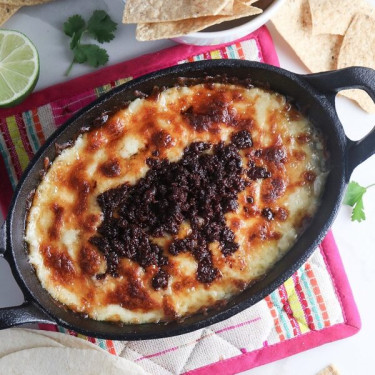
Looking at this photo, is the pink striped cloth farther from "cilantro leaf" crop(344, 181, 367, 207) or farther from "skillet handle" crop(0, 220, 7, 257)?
"skillet handle" crop(0, 220, 7, 257)

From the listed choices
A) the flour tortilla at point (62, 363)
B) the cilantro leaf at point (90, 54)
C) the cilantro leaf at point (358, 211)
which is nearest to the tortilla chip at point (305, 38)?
the cilantro leaf at point (358, 211)

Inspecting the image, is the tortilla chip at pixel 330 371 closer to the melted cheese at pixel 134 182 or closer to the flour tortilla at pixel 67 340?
Answer: the melted cheese at pixel 134 182

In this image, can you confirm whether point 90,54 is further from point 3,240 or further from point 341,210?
point 341,210

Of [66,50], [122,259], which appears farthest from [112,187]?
[66,50]

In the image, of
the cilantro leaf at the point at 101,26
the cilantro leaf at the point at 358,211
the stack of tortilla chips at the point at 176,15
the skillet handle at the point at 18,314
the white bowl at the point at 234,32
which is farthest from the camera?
the cilantro leaf at the point at 358,211

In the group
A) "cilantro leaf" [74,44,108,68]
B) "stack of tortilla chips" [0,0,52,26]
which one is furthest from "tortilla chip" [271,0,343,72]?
"stack of tortilla chips" [0,0,52,26]

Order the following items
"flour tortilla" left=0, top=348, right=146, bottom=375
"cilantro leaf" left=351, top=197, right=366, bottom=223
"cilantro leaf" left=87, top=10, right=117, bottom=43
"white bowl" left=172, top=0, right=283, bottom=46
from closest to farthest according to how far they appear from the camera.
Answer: "white bowl" left=172, top=0, right=283, bottom=46 < "flour tortilla" left=0, top=348, right=146, bottom=375 < "cilantro leaf" left=87, top=10, right=117, bottom=43 < "cilantro leaf" left=351, top=197, right=366, bottom=223
